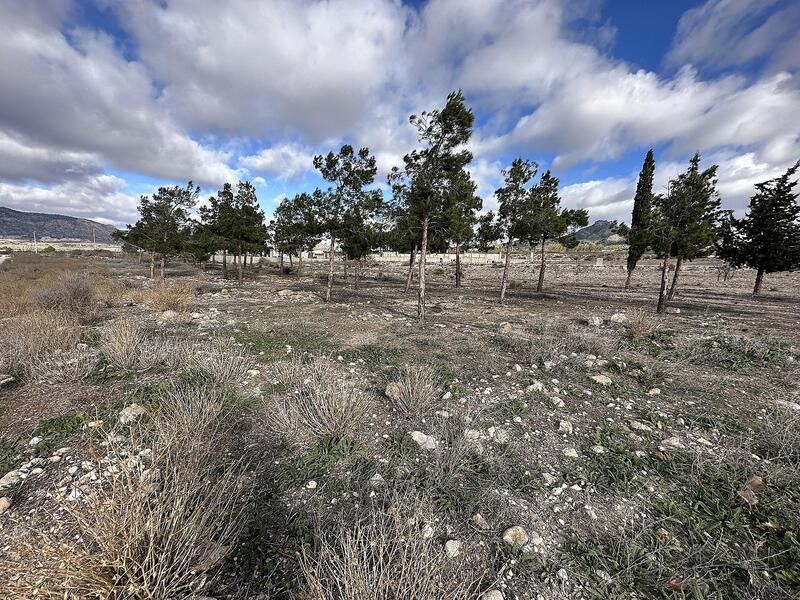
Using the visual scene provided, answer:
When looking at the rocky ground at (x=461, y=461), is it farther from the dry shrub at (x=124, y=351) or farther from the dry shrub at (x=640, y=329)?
the dry shrub at (x=640, y=329)

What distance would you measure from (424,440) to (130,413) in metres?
3.97

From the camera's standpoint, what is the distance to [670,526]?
110 inches

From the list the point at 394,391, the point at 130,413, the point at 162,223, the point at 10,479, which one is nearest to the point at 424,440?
the point at 394,391

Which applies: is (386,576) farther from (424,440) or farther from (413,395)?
(413,395)

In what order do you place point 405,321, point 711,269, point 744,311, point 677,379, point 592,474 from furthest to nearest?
point 711,269
point 744,311
point 405,321
point 677,379
point 592,474

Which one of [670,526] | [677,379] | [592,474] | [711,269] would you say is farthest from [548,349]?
[711,269]

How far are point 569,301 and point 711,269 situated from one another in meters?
36.8

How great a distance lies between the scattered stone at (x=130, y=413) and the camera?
3951 millimetres

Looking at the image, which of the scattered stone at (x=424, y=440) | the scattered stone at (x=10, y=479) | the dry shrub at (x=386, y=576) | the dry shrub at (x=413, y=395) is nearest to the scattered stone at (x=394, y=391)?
the dry shrub at (x=413, y=395)

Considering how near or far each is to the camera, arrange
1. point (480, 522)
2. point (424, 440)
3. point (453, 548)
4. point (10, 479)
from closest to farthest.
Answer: point (453, 548), point (480, 522), point (10, 479), point (424, 440)

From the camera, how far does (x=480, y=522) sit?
9.23ft

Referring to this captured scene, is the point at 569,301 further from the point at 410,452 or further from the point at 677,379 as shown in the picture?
the point at 410,452

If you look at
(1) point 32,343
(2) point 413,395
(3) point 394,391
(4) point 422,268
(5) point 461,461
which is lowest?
(5) point 461,461

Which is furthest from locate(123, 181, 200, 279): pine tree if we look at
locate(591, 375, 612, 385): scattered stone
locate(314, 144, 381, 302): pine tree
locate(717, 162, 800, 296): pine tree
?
locate(717, 162, 800, 296): pine tree
